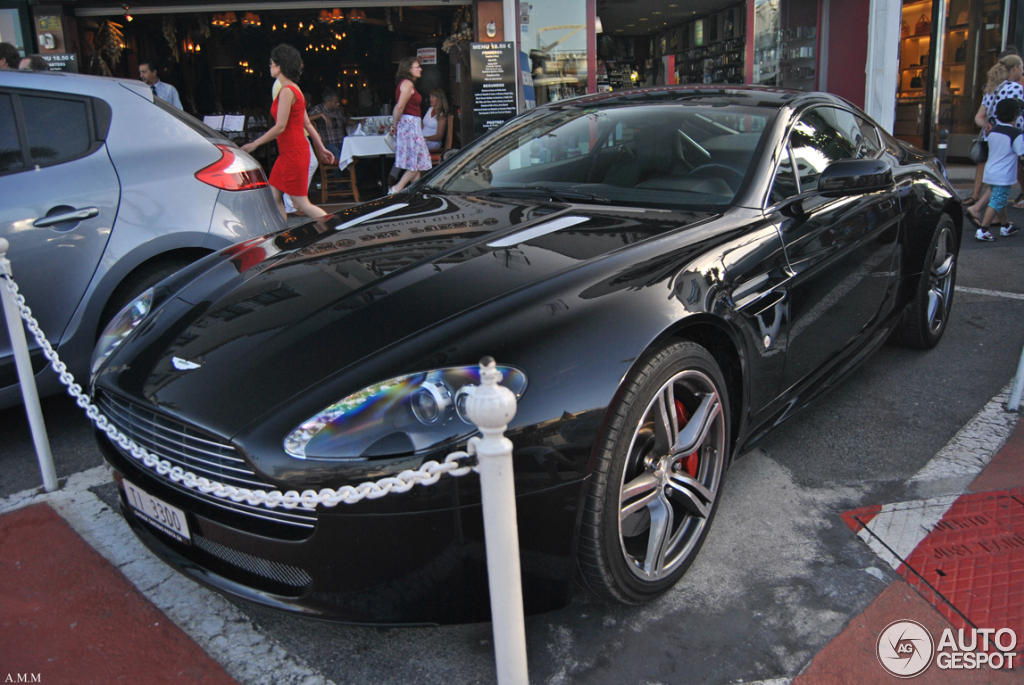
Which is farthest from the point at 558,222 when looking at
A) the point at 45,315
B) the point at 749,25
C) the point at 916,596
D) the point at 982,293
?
the point at 749,25

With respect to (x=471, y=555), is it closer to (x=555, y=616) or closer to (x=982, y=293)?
(x=555, y=616)

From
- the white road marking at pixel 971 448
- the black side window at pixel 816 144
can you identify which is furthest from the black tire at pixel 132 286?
the white road marking at pixel 971 448

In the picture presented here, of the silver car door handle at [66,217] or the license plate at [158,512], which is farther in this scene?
the silver car door handle at [66,217]

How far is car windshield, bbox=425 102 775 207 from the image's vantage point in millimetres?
2910

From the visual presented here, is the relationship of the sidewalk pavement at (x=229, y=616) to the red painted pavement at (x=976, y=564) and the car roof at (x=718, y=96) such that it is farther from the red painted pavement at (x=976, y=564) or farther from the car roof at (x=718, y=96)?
the car roof at (x=718, y=96)

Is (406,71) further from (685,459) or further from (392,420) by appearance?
(392,420)

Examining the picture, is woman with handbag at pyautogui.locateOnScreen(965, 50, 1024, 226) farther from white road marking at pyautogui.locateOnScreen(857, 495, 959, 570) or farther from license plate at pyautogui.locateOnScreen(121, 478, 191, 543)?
license plate at pyautogui.locateOnScreen(121, 478, 191, 543)

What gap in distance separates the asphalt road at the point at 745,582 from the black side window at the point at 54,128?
1181mm

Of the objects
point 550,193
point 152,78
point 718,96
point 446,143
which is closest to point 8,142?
point 550,193

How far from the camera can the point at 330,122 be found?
10.8 meters

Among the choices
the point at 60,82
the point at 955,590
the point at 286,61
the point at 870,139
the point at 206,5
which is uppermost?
the point at 206,5

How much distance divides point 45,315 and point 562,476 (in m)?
2.56

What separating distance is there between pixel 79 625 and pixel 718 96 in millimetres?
2948

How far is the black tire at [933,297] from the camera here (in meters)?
3.97
